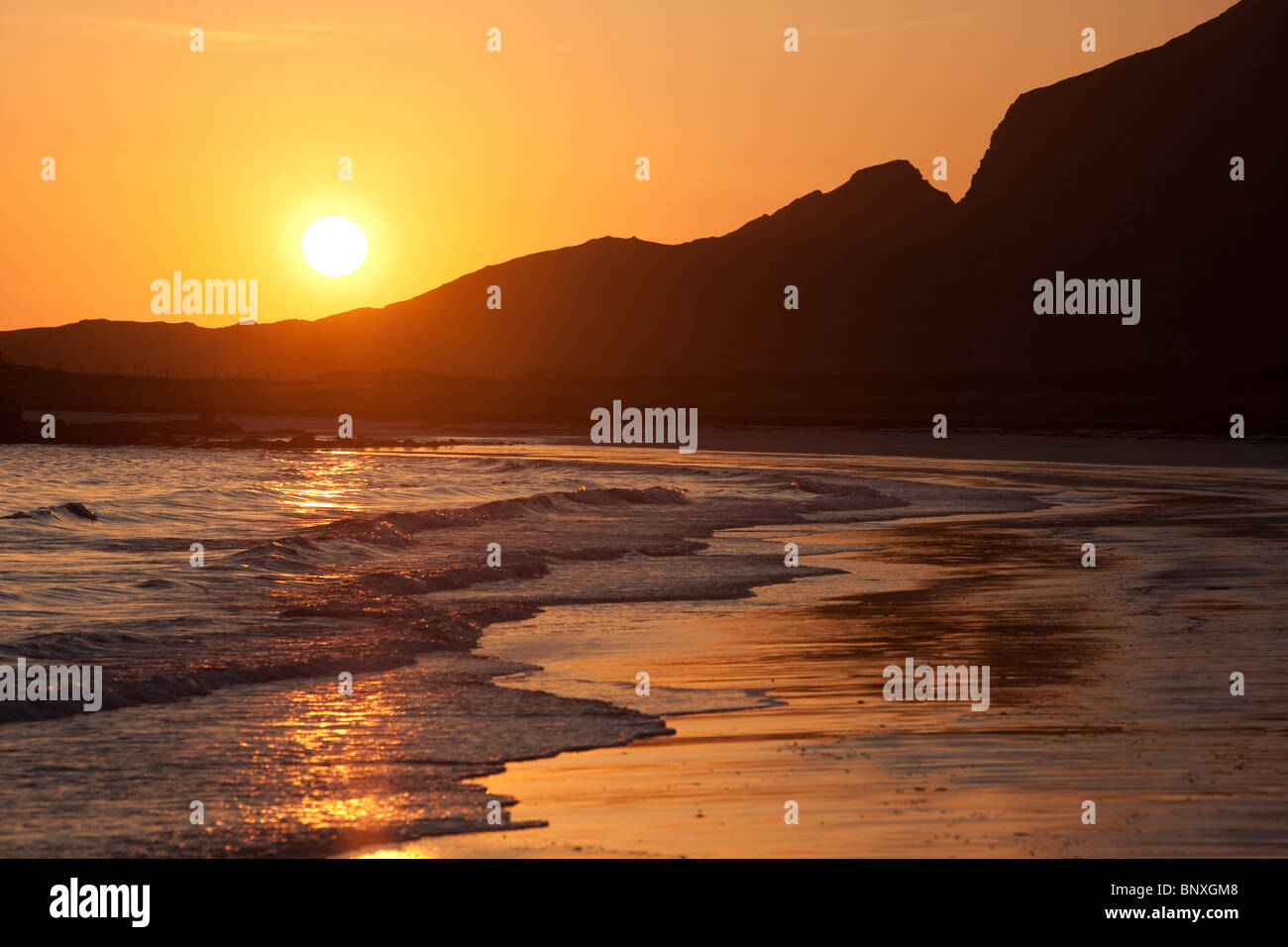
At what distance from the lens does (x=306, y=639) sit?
13.8 m

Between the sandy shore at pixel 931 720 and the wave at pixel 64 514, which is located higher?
the wave at pixel 64 514

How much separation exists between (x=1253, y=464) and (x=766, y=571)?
34991 mm

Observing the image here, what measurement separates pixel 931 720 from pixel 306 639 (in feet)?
21.7

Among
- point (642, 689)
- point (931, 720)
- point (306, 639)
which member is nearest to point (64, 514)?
point (306, 639)

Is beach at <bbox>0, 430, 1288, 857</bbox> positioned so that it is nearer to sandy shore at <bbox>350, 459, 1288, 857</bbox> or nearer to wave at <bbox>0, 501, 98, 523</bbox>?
sandy shore at <bbox>350, 459, 1288, 857</bbox>

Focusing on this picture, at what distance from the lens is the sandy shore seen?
291 inches

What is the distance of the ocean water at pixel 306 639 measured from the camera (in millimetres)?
8023

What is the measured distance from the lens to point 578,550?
22938 millimetres

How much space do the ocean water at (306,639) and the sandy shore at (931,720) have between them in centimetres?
71

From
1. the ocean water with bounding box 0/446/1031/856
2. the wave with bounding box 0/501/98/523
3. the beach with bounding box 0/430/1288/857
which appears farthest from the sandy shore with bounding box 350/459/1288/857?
the wave with bounding box 0/501/98/523

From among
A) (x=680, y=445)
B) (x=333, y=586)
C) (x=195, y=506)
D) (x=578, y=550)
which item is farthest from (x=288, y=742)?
(x=680, y=445)

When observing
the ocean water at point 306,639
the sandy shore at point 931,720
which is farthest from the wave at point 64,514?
the sandy shore at point 931,720

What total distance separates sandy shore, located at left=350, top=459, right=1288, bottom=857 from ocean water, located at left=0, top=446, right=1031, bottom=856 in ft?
2.32

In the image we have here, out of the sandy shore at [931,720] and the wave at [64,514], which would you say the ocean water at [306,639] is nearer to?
the wave at [64,514]
